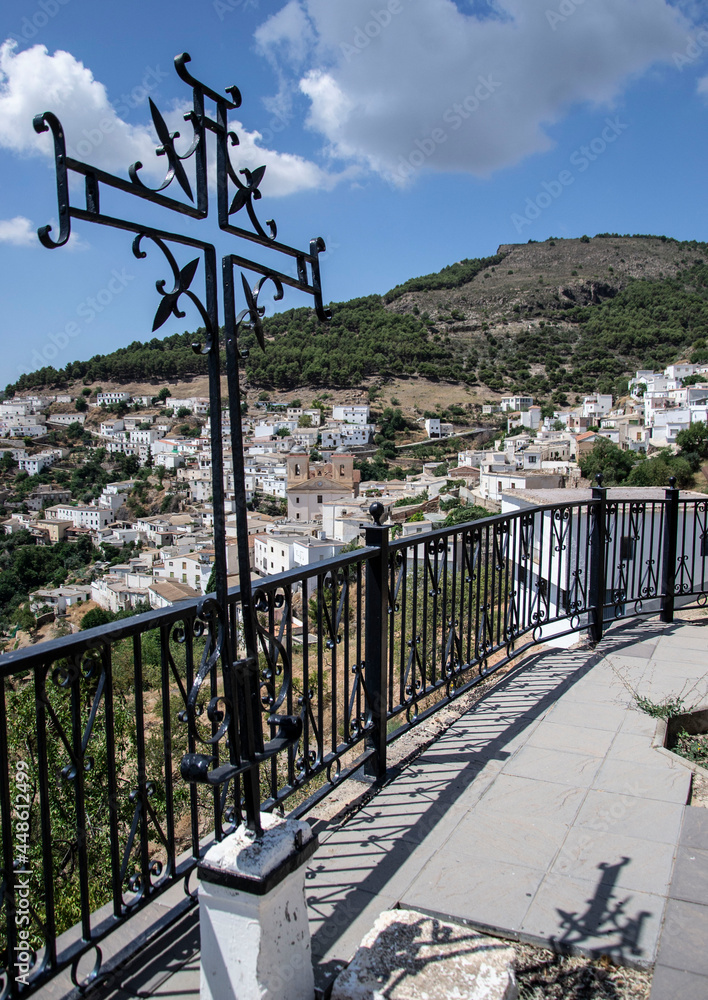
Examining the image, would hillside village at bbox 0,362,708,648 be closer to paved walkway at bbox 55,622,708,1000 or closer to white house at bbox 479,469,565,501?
white house at bbox 479,469,565,501

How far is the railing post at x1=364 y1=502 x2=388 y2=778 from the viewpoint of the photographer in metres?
2.50

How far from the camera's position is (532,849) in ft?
7.13

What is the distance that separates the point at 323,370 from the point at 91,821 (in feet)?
282

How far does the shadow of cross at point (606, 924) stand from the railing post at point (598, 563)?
2.62 metres

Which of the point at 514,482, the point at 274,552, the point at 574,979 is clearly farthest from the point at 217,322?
the point at 514,482

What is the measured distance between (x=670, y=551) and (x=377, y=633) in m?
3.15

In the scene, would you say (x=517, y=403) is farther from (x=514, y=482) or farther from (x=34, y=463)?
(x=34, y=463)

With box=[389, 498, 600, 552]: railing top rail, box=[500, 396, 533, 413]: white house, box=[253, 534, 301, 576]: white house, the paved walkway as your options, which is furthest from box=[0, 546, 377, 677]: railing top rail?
box=[500, 396, 533, 413]: white house

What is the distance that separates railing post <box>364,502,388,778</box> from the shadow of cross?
91cm

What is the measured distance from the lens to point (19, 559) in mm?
45625

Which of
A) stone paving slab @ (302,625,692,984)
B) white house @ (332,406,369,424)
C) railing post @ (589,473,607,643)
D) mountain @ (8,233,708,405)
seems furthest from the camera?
mountain @ (8,233,708,405)

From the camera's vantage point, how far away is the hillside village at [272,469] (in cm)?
3731

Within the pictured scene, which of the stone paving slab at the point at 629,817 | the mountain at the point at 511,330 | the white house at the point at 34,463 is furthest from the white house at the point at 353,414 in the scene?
the stone paving slab at the point at 629,817

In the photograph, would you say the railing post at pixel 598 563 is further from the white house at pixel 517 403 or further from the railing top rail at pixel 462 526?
the white house at pixel 517 403
